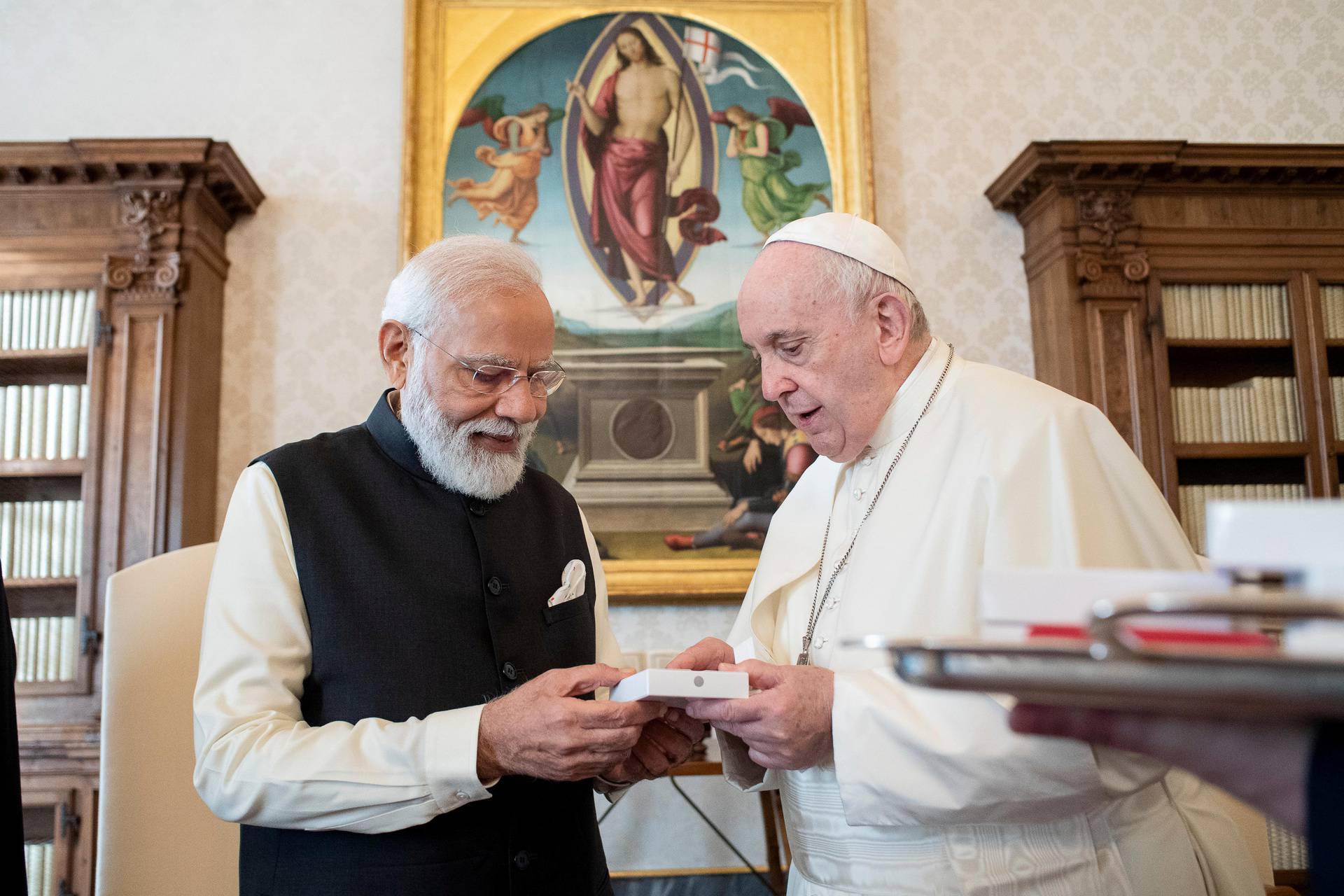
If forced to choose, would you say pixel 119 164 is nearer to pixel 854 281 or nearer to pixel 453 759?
pixel 854 281

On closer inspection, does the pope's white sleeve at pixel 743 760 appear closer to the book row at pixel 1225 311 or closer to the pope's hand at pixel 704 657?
the pope's hand at pixel 704 657

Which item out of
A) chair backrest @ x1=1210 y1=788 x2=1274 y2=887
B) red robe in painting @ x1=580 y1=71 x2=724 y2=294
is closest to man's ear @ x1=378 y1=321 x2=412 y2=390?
chair backrest @ x1=1210 y1=788 x2=1274 y2=887

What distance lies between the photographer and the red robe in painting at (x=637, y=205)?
5.02m

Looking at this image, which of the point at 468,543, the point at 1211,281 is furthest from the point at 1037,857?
the point at 1211,281

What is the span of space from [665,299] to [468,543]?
314 cm

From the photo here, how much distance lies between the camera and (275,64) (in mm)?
5086

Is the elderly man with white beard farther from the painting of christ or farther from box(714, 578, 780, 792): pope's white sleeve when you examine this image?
the painting of christ

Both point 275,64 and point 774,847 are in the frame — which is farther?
point 275,64

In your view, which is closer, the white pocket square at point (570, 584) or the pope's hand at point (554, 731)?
the pope's hand at point (554, 731)

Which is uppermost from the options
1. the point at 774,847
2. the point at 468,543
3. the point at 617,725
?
the point at 468,543

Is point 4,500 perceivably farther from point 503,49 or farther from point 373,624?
point 373,624

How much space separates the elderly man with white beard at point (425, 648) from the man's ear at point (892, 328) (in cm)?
72

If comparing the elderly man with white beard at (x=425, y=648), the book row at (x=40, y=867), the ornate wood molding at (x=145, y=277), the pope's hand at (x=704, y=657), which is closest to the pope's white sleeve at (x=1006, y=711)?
the pope's hand at (x=704, y=657)

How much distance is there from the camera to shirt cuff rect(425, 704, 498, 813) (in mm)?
1646
